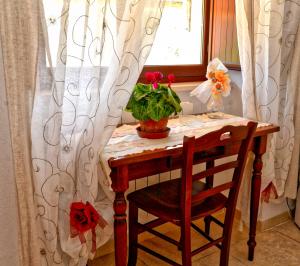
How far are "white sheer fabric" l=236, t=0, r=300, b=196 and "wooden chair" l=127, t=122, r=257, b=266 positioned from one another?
0.39 metres

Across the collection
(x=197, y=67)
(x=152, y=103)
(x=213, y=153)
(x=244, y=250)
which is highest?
(x=197, y=67)

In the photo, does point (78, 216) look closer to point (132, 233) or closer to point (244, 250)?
point (132, 233)

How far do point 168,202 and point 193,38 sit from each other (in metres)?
1.20

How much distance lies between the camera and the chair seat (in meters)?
1.54

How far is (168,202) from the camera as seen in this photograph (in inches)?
62.7

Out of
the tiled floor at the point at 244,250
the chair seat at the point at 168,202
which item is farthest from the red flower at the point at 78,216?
the tiled floor at the point at 244,250

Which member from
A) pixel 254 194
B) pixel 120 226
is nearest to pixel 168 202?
pixel 120 226

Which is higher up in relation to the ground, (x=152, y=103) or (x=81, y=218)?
(x=152, y=103)

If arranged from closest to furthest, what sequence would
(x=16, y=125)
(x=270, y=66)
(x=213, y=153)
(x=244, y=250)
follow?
1. (x=16, y=125)
2. (x=213, y=153)
3. (x=270, y=66)
4. (x=244, y=250)

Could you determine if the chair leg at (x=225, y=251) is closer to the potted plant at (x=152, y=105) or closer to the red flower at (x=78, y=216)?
the potted plant at (x=152, y=105)

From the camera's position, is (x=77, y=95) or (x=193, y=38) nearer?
(x=77, y=95)

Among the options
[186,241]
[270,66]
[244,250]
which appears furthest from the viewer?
[244,250]

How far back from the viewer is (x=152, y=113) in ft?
5.05

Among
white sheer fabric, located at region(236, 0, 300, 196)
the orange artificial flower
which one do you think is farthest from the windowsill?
white sheer fabric, located at region(236, 0, 300, 196)
